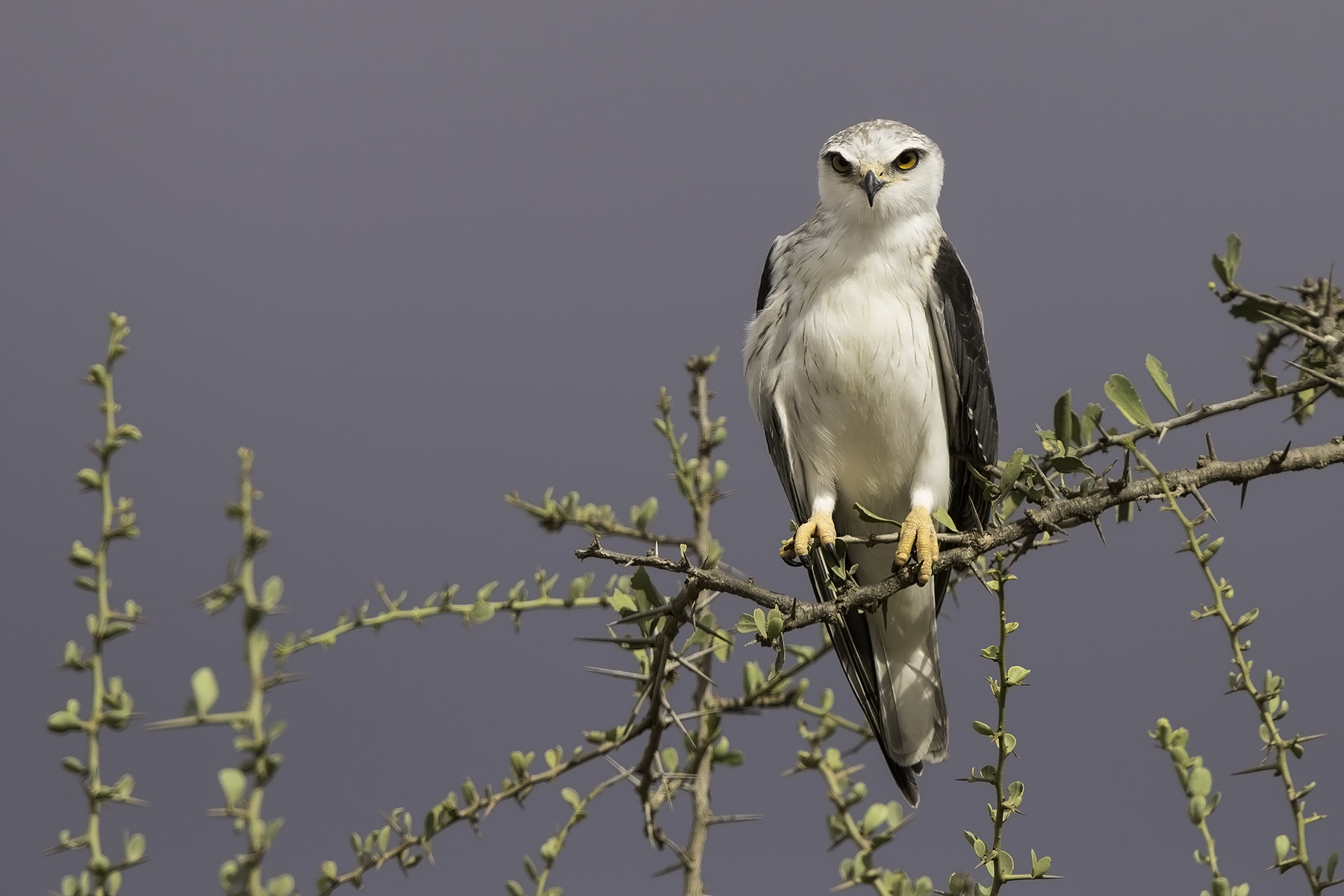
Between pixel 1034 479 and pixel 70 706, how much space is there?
5.12ft

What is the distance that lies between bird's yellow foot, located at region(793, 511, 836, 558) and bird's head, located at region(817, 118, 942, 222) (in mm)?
868

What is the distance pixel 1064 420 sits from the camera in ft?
6.69

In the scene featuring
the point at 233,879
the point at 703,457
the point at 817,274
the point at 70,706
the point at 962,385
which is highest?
the point at 817,274

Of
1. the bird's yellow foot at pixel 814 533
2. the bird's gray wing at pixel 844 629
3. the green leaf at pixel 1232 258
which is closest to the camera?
the green leaf at pixel 1232 258

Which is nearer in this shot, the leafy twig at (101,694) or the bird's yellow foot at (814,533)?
the leafy twig at (101,694)

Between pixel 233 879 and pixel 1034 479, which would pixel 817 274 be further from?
pixel 233 879

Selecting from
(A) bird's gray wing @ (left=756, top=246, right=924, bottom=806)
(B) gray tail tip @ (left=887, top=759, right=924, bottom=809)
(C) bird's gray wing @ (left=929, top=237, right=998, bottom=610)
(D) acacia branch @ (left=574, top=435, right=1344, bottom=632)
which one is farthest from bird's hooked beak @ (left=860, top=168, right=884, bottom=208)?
(B) gray tail tip @ (left=887, top=759, right=924, bottom=809)

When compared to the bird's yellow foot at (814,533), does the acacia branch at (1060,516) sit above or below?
below

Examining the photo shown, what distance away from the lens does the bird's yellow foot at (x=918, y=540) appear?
3.00 metres

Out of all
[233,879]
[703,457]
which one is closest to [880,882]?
[703,457]

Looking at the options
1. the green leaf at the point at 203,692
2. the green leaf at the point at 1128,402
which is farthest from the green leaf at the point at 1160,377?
the green leaf at the point at 203,692

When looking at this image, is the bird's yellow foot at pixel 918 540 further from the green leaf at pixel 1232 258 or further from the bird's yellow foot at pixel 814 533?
the green leaf at pixel 1232 258

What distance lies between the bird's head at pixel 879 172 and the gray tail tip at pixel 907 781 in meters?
1.63

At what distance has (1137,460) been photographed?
2.04 meters
